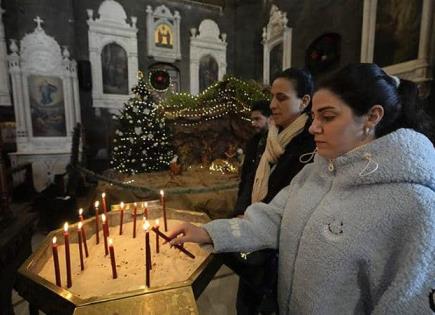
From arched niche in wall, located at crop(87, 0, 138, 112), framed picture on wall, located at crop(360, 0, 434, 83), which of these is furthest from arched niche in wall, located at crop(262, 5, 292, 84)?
arched niche in wall, located at crop(87, 0, 138, 112)

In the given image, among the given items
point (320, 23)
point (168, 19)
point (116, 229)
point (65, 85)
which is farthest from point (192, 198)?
point (168, 19)

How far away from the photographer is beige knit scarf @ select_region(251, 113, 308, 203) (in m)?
1.57

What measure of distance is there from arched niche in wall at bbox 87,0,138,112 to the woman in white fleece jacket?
10500 mm

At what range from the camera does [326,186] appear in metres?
1.04

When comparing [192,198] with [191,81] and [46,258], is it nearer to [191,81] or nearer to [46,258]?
[46,258]

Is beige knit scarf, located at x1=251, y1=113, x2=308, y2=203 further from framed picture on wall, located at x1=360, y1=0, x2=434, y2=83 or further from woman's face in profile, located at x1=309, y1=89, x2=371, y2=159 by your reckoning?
framed picture on wall, located at x1=360, y1=0, x2=434, y2=83

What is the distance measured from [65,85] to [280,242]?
32.1ft

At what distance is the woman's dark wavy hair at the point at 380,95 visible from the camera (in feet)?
3.00

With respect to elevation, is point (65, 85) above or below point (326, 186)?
above

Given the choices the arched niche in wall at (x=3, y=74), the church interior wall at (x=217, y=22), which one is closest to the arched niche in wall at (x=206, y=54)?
the church interior wall at (x=217, y=22)

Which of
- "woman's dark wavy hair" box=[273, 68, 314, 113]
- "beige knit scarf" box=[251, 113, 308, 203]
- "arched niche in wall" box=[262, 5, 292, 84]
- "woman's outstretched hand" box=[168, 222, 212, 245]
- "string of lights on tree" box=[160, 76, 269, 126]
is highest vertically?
"arched niche in wall" box=[262, 5, 292, 84]

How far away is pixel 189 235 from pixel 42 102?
9426 mm

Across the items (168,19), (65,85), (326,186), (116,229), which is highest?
(168,19)

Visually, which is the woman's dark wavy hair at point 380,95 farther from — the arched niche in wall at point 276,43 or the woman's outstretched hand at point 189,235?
the arched niche in wall at point 276,43
